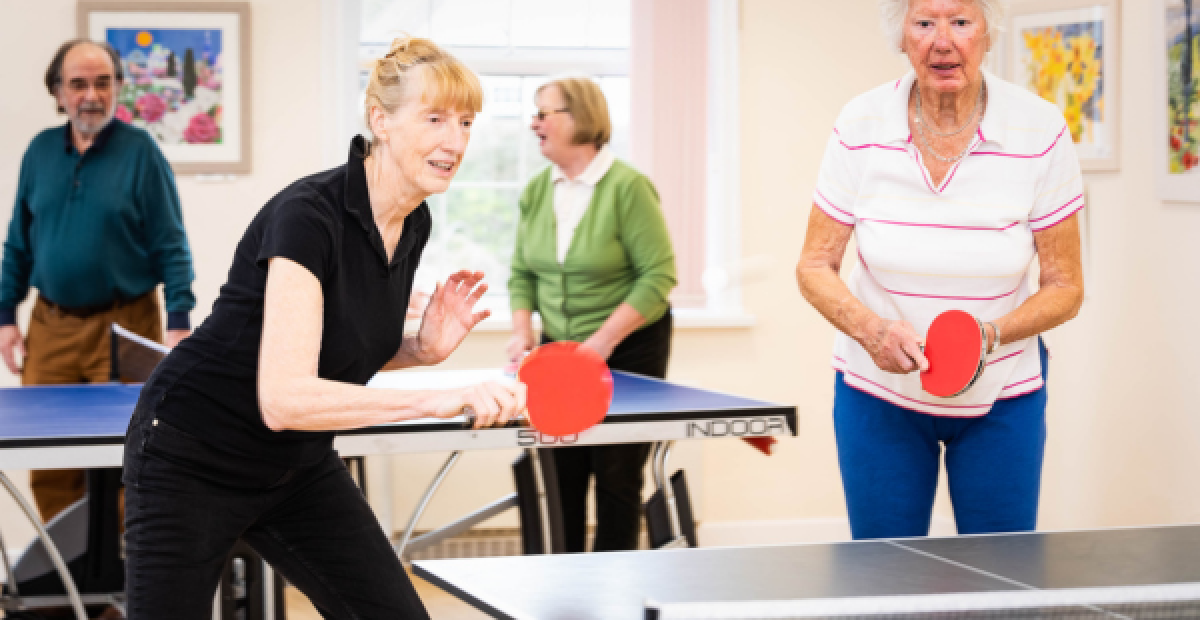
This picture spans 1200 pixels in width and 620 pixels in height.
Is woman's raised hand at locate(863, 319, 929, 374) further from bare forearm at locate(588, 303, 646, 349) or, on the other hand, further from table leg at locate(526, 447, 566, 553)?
table leg at locate(526, 447, 566, 553)

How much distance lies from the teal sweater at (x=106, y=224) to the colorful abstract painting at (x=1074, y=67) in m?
2.96

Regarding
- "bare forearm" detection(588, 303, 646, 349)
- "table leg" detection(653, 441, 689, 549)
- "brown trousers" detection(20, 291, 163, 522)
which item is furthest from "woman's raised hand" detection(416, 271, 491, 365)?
"brown trousers" detection(20, 291, 163, 522)

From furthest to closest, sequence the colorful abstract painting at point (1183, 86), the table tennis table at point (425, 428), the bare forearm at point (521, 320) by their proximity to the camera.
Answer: the bare forearm at point (521, 320) < the colorful abstract painting at point (1183, 86) < the table tennis table at point (425, 428)

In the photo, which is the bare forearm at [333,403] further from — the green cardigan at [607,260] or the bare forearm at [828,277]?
the green cardigan at [607,260]

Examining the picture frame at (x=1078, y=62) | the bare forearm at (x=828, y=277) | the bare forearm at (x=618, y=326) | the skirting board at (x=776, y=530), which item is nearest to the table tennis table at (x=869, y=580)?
the bare forearm at (x=828, y=277)

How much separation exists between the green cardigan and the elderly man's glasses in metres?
1.49

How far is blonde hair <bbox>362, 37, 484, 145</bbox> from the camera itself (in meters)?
1.80

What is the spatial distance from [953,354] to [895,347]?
11 cm

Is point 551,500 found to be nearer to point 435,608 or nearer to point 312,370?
point 435,608

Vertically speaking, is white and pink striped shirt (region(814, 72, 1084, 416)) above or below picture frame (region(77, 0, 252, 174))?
below

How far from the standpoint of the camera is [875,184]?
88.7 inches

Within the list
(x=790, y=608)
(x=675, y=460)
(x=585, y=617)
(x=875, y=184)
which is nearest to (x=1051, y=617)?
(x=790, y=608)

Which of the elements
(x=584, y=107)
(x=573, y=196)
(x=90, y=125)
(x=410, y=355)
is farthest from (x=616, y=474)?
(x=90, y=125)

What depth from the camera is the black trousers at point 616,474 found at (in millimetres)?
3711
